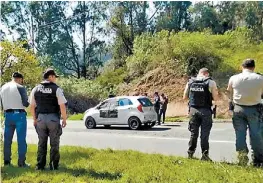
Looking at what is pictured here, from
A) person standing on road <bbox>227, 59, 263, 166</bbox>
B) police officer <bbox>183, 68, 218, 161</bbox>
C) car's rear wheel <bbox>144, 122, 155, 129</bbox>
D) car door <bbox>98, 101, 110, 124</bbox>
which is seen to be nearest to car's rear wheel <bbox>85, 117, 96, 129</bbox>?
car door <bbox>98, 101, 110, 124</bbox>

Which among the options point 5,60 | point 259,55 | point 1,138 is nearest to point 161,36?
point 259,55

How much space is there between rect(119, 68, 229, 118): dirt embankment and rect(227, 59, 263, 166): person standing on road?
2155cm

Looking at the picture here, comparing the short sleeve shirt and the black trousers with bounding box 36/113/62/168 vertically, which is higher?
the short sleeve shirt

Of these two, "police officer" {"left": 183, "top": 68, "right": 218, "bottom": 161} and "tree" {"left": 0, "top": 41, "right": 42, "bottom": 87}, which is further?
"tree" {"left": 0, "top": 41, "right": 42, "bottom": 87}

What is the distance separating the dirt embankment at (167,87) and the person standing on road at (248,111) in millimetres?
21549

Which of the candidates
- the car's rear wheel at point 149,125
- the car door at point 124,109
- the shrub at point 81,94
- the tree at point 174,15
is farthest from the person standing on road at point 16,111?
the tree at point 174,15

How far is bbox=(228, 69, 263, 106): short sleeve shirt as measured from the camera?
24.4 ft

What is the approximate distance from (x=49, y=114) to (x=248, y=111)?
3.54m

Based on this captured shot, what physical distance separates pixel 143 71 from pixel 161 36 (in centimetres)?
365

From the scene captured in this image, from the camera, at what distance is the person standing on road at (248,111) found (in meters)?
7.43

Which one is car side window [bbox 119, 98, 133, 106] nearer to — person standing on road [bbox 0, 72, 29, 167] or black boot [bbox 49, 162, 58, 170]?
person standing on road [bbox 0, 72, 29, 167]

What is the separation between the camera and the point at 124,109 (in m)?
19.0

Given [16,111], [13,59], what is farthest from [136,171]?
[13,59]

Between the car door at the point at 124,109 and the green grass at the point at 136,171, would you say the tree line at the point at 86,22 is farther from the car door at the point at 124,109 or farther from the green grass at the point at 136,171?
the green grass at the point at 136,171
